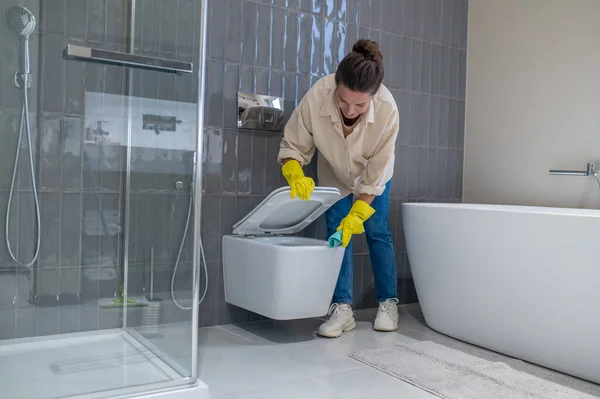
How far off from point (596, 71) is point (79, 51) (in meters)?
2.59

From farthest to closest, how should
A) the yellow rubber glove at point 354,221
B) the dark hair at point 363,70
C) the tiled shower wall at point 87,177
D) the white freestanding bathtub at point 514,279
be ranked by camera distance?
the yellow rubber glove at point 354,221, the dark hair at point 363,70, the white freestanding bathtub at point 514,279, the tiled shower wall at point 87,177

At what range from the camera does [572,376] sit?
241 centimetres

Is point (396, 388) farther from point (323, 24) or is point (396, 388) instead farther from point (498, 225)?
point (323, 24)

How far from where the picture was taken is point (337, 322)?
118 inches

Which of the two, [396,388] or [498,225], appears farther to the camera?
[498,225]

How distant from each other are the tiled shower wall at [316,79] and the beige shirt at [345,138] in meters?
0.29

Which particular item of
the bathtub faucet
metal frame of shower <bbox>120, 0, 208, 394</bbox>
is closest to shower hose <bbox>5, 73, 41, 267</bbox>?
metal frame of shower <bbox>120, 0, 208, 394</bbox>

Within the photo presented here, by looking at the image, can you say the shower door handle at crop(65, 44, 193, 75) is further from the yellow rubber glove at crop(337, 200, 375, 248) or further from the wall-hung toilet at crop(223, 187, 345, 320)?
the yellow rubber glove at crop(337, 200, 375, 248)

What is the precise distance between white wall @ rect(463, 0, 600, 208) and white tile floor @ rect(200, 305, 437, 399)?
1.11 metres

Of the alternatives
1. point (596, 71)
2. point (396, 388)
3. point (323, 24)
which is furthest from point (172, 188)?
point (596, 71)

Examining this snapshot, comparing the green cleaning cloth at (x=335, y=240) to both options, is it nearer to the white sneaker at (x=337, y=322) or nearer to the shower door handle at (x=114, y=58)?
the white sneaker at (x=337, y=322)

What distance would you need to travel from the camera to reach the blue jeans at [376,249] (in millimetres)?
3121

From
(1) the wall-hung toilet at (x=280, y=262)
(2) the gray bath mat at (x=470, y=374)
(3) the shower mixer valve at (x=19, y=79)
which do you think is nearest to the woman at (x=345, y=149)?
(1) the wall-hung toilet at (x=280, y=262)

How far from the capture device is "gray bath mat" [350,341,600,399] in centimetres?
221
